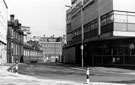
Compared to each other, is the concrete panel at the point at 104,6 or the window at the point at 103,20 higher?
the concrete panel at the point at 104,6

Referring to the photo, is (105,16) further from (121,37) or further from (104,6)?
(121,37)

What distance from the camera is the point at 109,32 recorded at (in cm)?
3900

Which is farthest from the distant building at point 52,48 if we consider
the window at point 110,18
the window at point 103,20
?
the window at point 110,18

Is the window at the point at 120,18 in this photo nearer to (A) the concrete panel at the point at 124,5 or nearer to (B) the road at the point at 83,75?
(A) the concrete panel at the point at 124,5

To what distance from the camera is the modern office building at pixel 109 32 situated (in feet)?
127

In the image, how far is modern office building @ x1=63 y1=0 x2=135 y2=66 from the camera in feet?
127

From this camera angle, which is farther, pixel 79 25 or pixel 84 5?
pixel 79 25

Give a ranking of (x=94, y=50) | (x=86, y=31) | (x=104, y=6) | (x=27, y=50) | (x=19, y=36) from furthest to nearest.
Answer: (x=27, y=50)
(x=19, y=36)
(x=86, y=31)
(x=94, y=50)
(x=104, y=6)

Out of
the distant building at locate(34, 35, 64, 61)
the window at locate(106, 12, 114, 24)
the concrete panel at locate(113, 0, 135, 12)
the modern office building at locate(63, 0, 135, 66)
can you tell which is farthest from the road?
the distant building at locate(34, 35, 64, 61)

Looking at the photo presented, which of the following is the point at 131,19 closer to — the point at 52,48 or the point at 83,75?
the point at 83,75

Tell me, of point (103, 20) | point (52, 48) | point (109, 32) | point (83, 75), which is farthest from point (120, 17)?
point (52, 48)

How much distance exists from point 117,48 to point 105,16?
5205 mm

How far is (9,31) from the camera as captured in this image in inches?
2933

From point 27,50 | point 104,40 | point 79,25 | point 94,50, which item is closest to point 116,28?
point 104,40
